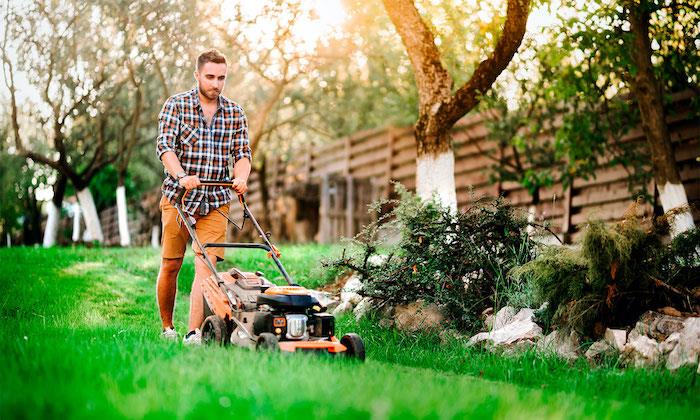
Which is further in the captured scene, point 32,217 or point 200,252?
point 32,217

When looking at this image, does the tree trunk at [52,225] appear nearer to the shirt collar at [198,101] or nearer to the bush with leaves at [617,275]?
the shirt collar at [198,101]

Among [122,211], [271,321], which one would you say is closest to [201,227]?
[271,321]

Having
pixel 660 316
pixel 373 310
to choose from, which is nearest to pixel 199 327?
pixel 373 310

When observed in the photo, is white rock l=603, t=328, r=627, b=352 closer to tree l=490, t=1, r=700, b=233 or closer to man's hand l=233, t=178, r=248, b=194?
man's hand l=233, t=178, r=248, b=194

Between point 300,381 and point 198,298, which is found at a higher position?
point 198,298

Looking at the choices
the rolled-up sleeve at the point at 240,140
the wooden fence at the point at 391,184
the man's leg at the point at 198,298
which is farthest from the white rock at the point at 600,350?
the wooden fence at the point at 391,184

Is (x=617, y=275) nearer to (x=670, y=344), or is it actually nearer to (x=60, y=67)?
(x=670, y=344)

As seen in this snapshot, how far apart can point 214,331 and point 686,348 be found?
2.99m

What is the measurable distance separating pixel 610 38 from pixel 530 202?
4.39 m

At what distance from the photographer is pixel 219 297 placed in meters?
5.52

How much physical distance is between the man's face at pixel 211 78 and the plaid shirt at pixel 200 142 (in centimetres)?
14

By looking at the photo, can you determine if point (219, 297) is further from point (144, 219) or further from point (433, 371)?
point (144, 219)

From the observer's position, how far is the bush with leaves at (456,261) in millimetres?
6801

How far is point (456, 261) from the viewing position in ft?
22.9
